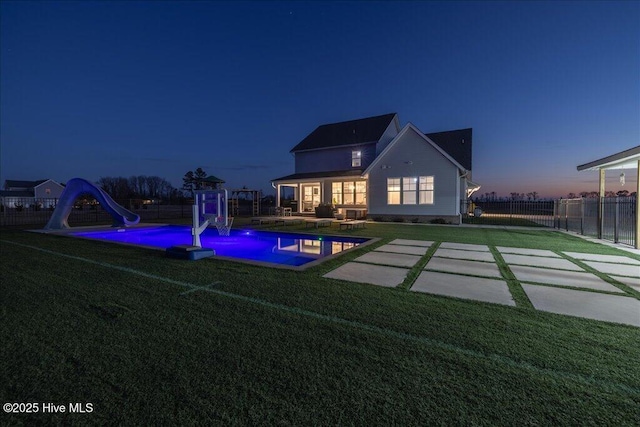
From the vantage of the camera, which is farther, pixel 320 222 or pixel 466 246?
pixel 320 222

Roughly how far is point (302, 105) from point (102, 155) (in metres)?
65.3

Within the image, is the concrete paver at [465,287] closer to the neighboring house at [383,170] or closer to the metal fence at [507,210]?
the neighboring house at [383,170]

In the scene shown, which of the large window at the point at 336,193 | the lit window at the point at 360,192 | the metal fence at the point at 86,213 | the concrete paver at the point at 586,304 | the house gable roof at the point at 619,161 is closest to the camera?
the concrete paver at the point at 586,304

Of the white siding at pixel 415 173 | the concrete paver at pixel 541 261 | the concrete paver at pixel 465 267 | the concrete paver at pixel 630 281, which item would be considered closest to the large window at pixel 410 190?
the white siding at pixel 415 173

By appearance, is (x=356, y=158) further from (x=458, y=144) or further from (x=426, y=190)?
(x=458, y=144)

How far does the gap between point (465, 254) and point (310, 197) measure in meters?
18.5

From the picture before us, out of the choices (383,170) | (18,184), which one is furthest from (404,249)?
(18,184)

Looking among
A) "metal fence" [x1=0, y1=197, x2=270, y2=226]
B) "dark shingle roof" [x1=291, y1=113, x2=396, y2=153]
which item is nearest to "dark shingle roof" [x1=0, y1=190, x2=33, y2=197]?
"metal fence" [x1=0, y1=197, x2=270, y2=226]

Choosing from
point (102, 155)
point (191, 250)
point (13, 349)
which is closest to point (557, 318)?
point (13, 349)

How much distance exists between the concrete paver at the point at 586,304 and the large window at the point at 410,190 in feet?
45.5

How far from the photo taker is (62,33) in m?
23.3

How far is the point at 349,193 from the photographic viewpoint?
21.9 m

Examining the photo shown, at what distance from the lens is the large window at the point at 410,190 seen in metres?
17.7

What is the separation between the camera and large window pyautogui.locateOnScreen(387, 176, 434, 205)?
1769cm
